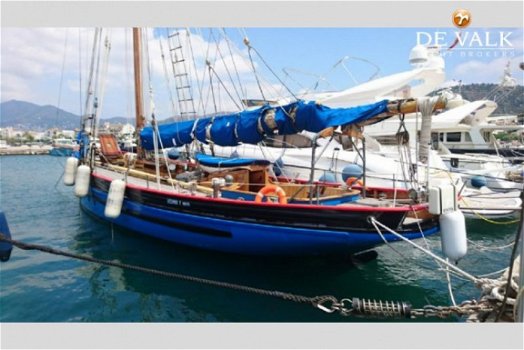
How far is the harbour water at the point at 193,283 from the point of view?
582 cm

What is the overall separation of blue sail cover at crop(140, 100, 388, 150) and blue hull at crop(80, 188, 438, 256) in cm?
193

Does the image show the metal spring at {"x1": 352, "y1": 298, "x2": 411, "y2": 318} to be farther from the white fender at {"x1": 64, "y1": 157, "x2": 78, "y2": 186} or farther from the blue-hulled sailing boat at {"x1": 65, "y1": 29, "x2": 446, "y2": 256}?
the white fender at {"x1": 64, "y1": 157, "x2": 78, "y2": 186}

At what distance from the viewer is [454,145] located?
78.4ft

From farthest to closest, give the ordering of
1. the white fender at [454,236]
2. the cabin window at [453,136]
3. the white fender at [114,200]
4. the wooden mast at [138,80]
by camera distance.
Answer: the cabin window at [453,136], the wooden mast at [138,80], the white fender at [114,200], the white fender at [454,236]

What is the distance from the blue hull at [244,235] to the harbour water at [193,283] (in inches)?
16.3

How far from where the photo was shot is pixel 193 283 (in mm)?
6836

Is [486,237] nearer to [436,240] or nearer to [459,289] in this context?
[436,240]

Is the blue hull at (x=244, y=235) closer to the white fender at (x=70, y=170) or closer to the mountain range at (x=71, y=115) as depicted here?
the white fender at (x=70, y=170)

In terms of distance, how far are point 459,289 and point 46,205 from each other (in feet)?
46.9

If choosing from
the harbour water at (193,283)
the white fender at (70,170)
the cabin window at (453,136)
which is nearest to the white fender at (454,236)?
the harbour water at (193,283)

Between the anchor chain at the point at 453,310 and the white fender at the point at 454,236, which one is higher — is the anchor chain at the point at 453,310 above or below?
below

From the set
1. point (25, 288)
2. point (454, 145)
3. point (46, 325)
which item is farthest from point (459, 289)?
point (454, 145)

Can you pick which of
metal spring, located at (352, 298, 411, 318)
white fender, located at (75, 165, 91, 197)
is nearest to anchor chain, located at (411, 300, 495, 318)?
metal spring, located at (352, 298, 411, 318)

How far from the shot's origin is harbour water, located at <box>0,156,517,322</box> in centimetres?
582
